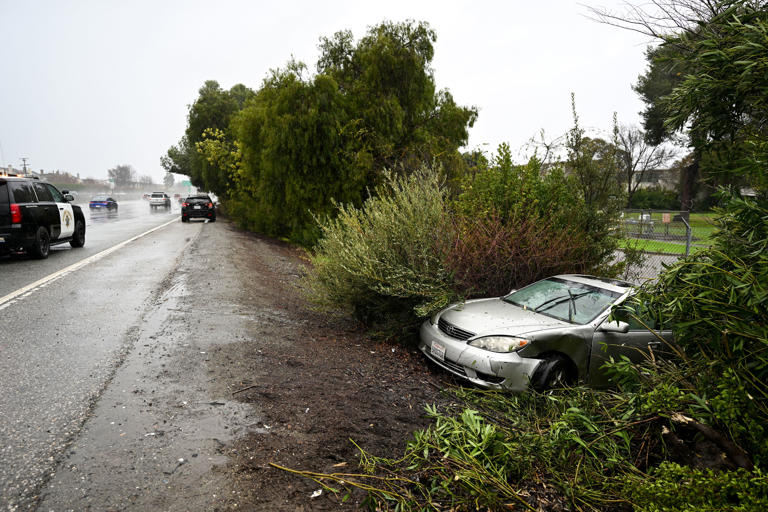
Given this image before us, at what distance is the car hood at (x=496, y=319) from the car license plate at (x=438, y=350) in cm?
31

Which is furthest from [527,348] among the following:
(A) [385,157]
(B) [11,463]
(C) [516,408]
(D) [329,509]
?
(A) [385,157]

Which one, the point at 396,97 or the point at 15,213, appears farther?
the point at 396,97

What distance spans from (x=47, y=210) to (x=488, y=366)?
447 inches

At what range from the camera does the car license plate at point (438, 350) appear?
16.6 feet

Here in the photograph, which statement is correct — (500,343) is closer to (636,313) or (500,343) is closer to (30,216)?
(636,313)

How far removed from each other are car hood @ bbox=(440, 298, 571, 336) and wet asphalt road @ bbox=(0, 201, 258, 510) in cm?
265

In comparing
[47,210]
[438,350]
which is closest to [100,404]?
[438,350]

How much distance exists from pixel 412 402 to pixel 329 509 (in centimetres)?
189

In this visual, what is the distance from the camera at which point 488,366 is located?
4602 millimetres

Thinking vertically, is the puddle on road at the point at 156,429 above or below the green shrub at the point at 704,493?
below

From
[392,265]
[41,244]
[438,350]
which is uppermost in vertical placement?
[41,244]

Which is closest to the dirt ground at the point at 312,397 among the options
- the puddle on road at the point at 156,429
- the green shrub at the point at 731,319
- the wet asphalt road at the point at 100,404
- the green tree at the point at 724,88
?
the puddle on road at the point at 156,429

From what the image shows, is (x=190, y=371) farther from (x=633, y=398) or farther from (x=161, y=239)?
(x=161, y=239)

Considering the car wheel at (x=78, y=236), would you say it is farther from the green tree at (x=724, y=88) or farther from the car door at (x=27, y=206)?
the green tree at (x=724, y=88)
